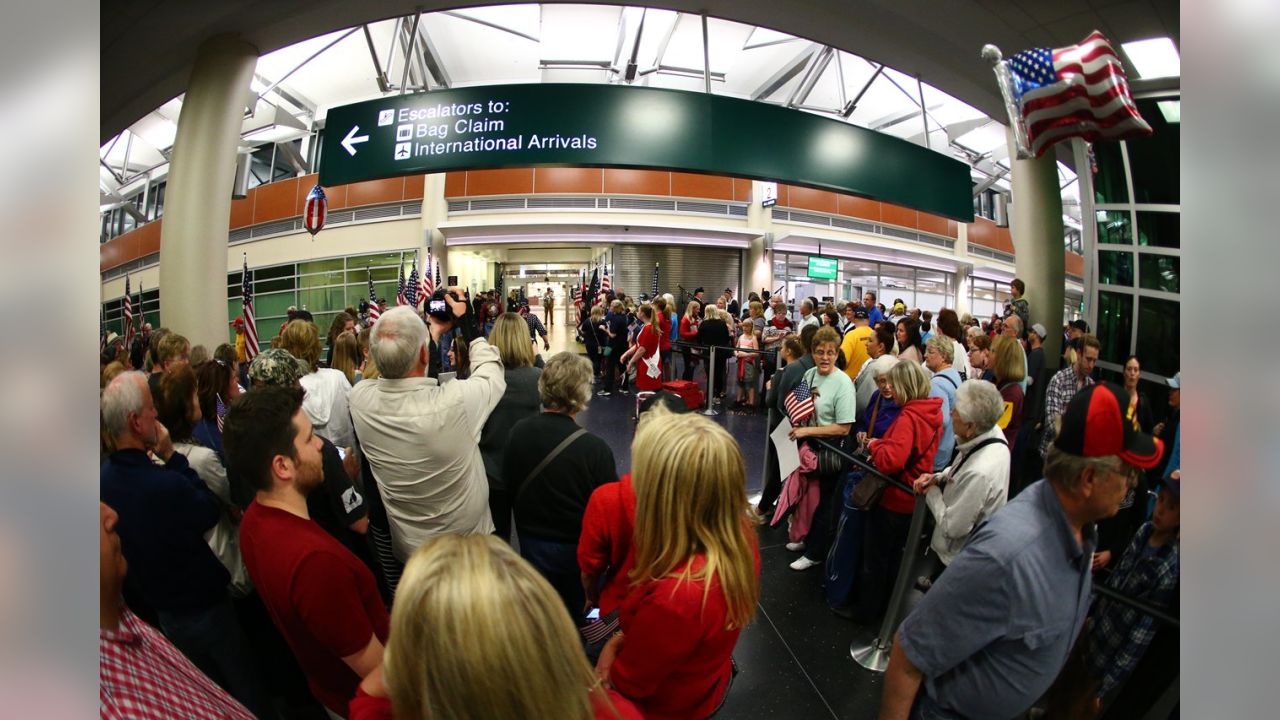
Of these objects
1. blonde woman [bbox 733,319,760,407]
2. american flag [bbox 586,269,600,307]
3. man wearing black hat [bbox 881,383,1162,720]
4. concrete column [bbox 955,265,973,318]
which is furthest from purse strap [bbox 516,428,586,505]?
american flag [bbox 586,269,600,307]

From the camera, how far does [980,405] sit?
1.54 meters

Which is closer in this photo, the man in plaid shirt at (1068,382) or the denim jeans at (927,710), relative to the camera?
the man in plaid shirt at (1068,382)

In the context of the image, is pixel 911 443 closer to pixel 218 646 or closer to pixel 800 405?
pixel 800 405

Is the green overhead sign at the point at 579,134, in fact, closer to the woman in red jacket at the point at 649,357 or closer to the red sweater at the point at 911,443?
the red sweater at the point at 911,443

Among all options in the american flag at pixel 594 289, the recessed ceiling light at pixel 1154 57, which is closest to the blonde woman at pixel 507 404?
the recessed ceiling light at pixel 1154 57

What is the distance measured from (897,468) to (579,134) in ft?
6.70

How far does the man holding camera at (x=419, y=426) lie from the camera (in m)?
1.24

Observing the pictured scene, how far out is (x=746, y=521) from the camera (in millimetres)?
1162

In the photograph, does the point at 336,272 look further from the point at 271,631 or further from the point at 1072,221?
the point at 1072,221

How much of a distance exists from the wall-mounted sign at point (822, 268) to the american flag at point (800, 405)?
1011cm

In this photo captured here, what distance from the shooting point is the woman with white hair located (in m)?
1.51

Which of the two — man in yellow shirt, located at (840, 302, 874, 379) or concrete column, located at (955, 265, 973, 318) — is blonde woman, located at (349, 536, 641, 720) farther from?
man in yellow shirt, located at (840, 302, 874, 379)
